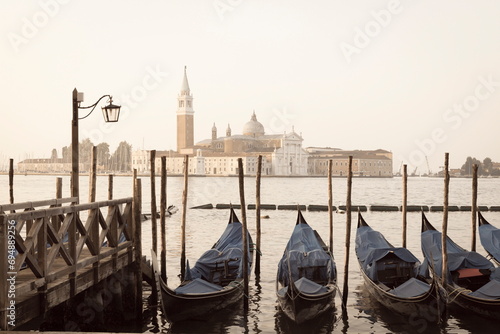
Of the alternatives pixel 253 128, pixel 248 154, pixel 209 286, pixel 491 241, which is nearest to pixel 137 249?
pixel 209 286

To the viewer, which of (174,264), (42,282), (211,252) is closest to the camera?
(42,282)

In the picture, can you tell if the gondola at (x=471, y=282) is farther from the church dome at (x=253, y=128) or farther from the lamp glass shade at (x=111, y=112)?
the church dome at (x=253, y=128)

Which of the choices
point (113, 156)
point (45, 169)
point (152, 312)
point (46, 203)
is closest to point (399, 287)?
point (152, 312)

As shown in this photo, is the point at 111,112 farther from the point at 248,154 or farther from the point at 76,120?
the point at 248,154

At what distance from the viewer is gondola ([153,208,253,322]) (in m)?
8.23

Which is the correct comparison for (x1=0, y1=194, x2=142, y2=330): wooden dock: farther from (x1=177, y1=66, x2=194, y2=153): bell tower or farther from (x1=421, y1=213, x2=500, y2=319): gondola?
(x1=177, y1=66, x2=194, y2=153): bell tower

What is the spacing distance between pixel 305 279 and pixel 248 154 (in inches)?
3959

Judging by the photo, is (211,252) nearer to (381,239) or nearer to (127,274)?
(127,274)

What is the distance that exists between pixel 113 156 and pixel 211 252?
123912mm

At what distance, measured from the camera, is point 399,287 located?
9117mm

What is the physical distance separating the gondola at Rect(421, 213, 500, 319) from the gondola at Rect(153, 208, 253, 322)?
298 centimetres

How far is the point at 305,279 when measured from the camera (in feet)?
29.6

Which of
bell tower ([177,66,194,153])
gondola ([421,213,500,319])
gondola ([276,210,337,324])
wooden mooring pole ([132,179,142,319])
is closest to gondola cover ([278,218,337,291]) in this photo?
gondola ([276,210,337,324])

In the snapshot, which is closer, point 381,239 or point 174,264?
point 381,239
